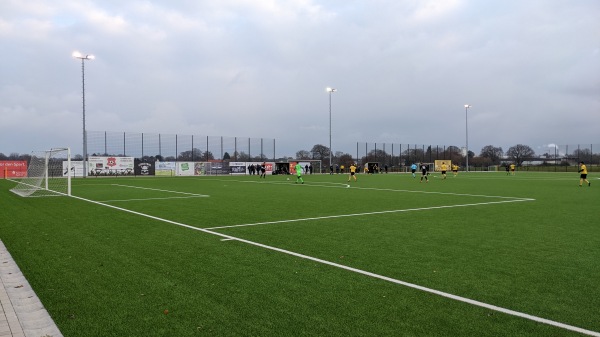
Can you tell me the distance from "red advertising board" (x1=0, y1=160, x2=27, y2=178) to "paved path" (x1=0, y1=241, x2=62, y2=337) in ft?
152

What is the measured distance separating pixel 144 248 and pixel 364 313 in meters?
4.64

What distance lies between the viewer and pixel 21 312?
4.33 metres

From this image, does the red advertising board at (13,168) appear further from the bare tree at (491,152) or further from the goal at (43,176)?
the bare tree at (491,152)

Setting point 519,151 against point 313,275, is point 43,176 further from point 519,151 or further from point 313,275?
point 519,151

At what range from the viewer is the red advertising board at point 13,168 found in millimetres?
44188

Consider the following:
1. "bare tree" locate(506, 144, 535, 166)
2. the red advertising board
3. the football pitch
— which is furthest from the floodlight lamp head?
"bare tree" locate(506, 144, 535, 166)

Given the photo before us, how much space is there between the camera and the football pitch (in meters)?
4.06

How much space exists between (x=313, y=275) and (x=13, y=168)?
49901 millimetres

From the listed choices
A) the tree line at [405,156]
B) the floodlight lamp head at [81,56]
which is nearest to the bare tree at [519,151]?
the tree line at [405,156]

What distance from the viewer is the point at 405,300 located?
4680 millimetres

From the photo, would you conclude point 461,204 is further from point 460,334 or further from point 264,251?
point 460,334

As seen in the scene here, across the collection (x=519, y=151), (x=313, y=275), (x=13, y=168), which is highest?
(x=519, y=151)

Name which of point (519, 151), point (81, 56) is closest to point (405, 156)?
point (519, 151)

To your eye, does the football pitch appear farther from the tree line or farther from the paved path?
the tree line
